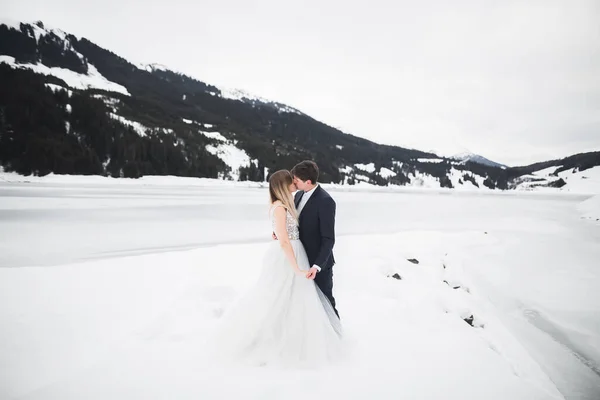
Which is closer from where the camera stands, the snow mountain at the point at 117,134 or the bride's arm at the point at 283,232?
the bride's arm at the point at 283,232

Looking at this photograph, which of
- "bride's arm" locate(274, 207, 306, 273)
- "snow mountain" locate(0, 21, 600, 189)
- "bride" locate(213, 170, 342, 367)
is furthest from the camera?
"snow mountain" locate(0, 21, 600, 189)

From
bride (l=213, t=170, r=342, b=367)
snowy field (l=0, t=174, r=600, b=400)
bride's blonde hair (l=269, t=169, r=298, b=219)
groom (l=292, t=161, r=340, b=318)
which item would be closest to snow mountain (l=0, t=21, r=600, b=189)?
snowy field (l=0, t=174, r=600, b=400)

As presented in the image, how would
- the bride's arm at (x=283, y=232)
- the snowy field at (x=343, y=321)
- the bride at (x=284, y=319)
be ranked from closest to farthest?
the snowy field at (x=343, y=321), the bride's arm at (x=283, y=232), the bride at (x=284, y=319)

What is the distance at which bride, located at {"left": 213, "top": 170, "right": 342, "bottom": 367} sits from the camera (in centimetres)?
344

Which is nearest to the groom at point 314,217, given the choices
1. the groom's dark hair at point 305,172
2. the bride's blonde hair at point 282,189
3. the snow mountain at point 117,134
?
the groom's dark hair at point 305,172

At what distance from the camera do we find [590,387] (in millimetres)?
4312

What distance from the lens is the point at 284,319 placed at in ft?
11.6

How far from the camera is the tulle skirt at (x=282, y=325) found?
346 cm

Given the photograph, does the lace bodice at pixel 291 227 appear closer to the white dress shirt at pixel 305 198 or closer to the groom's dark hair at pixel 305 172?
the white dress shirt at pixel 305 198

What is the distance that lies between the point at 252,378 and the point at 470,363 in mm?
2726

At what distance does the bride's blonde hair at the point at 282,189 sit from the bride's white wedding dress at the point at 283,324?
0.41 ft

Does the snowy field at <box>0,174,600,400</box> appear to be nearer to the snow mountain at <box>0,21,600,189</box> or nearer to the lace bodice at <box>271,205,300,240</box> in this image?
the lace bodice at <box>271,205,300,240</box>

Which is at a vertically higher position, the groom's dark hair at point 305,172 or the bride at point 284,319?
the groom's dark hair at point 305,172

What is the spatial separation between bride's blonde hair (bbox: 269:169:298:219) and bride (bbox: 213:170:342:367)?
1 centimetres
